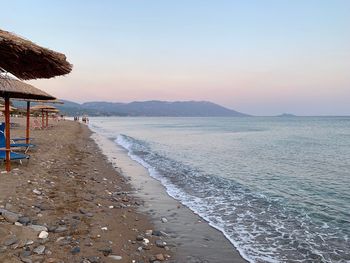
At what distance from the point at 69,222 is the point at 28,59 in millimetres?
3230

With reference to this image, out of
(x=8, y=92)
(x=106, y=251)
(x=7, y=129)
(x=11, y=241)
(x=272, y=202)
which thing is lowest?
(x=272, y=202)

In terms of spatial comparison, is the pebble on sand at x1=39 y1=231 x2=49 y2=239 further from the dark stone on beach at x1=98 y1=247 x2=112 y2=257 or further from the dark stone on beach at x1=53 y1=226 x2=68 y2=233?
the dark stone on beach at x1=98 y1=247 x2=112 y2=257

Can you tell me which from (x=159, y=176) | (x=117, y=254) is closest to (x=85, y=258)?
(x=117, y=254)

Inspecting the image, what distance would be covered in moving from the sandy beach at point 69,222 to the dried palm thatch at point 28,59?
102 inches

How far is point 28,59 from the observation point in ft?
14.5

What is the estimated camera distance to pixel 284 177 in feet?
46.7

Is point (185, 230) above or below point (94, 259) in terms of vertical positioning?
below

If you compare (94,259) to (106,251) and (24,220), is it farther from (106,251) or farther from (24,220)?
(24,220)

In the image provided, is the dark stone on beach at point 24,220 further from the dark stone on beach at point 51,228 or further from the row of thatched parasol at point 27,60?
the row of thatched parasol at point 27,60

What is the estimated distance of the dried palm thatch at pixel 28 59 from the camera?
149 inches

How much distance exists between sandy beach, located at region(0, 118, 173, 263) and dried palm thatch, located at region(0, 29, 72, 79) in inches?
102

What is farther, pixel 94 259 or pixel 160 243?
pixel 160 243

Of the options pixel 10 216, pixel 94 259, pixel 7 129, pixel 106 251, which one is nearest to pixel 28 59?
pixel 10 216

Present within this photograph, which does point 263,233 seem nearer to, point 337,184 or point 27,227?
point 27,227
